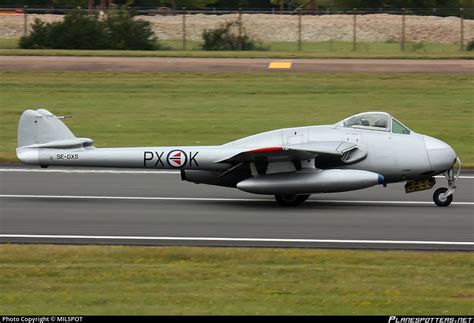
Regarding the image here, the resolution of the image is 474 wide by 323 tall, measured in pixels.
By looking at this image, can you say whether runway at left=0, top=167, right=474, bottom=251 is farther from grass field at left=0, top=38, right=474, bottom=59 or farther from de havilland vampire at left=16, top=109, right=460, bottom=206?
grass field at left=0, top=38, right=474, bottom=59

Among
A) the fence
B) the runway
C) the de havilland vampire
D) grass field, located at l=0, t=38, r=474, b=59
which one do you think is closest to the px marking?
the de havilland vampire

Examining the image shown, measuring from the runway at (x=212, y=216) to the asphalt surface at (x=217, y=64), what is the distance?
1860 centimetres

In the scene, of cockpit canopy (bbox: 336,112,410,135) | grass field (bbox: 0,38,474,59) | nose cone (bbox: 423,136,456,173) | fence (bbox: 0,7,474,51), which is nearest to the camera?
nose cone (bbox: 423,136,456,173)

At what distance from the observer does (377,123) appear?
18547 millimetres

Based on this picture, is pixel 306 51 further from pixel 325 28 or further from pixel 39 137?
pixel 39 137

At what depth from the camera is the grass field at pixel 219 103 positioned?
28.0m

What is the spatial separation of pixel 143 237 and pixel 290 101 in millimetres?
18926

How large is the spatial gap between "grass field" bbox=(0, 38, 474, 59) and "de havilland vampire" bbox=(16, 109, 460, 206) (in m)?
25.9

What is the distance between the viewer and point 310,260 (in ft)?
44.2

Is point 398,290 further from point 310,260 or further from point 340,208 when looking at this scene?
point 340,208

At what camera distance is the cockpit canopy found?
18.5 metres

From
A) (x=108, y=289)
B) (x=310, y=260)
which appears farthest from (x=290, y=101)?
(x=108, y=289)

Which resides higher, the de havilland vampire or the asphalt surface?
the asphalt surface

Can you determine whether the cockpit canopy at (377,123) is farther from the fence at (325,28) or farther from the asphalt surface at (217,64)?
the fence at (325,28)
